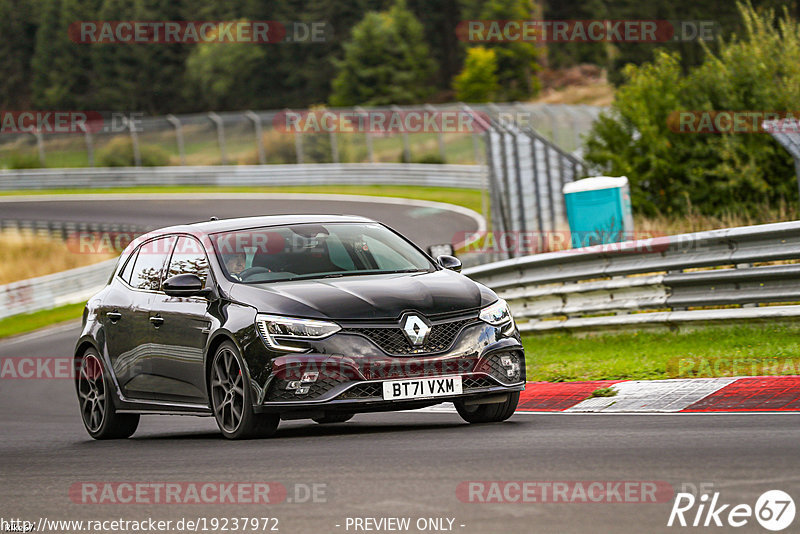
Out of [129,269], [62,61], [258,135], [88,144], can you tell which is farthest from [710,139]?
[62,61]

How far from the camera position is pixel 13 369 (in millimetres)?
20500

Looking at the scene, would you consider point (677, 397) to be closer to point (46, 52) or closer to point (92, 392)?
point (92, 392)

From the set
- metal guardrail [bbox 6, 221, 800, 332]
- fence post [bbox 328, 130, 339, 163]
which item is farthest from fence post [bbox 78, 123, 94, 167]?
metal guardrail [bbox 6, 221, 800, 332]

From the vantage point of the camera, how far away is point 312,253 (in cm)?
968

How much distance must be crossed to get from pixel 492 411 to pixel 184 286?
2.38 metres

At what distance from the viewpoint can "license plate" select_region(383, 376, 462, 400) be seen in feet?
28.0

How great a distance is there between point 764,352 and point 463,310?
3.50 m

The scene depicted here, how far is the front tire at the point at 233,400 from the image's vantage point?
8.76m

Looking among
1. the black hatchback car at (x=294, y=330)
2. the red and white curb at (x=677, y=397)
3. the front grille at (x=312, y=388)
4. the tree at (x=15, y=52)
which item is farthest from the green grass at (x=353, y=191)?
the tree at (x=15, y=52)

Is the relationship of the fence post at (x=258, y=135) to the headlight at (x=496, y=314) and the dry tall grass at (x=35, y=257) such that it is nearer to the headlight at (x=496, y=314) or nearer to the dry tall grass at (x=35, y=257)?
the dry tall grass at (x=35, y=257)

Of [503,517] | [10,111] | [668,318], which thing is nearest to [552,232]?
[668,318]

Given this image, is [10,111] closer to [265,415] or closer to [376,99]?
[376,99]

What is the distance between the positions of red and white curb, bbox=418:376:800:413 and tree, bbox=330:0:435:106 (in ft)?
258

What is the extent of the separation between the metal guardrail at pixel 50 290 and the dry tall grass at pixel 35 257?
5.03 m
